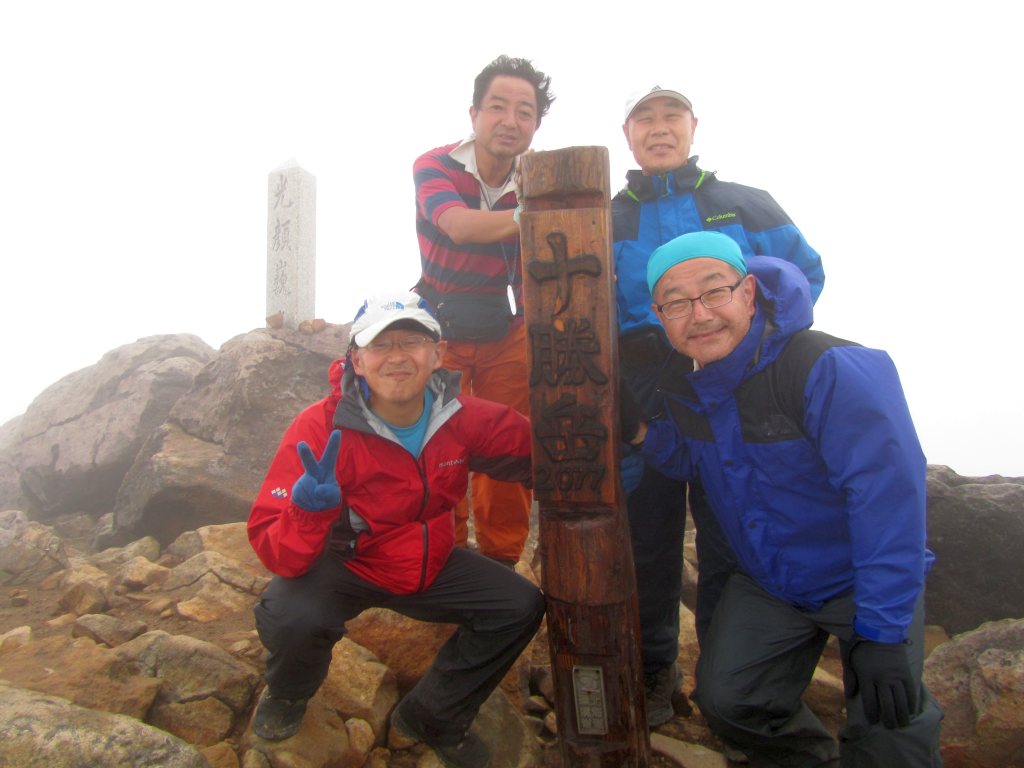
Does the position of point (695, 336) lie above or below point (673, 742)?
above

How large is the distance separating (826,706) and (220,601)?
12.7 ft

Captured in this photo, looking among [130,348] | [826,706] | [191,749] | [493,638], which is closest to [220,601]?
[191,749]

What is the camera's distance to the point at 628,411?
2.93m

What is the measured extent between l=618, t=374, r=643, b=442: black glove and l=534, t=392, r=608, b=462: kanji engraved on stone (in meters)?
0.22

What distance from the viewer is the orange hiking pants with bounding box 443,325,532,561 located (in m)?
3.89

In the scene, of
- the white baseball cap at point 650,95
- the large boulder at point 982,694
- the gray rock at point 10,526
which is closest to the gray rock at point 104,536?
the gray rock at point 10,526

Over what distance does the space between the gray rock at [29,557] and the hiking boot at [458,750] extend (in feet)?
11.4

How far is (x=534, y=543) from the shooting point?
217 inches

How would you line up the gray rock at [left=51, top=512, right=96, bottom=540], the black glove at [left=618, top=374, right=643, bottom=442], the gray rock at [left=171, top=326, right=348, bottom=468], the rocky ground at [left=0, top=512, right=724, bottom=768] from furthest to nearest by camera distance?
the gray rock at [left=51, top=512, right=96, bottom=540], the gray rock at [left=171, top=326, right=348, bottom=468], the black glove at [left=618, top=374, right=643, bottom=442], the rocky ground at [left=0, top=512, right=724, bottom=768]

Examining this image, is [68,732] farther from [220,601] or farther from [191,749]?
[220,601]

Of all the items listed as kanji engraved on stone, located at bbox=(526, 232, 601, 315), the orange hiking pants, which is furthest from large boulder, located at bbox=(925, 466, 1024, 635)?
kanji engraved on stone, located at bbox=(526, 232, 601, 315)

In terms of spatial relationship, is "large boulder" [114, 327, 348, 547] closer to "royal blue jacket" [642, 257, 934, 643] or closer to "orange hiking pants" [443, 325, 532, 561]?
"orange hiking pants" [443, 325, 532, 561]

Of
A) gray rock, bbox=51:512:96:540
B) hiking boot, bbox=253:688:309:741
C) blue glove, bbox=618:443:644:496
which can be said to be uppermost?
blue glove, bbox=618:443:644:496

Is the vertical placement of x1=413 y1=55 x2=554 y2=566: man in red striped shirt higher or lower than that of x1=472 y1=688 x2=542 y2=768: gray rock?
higher
